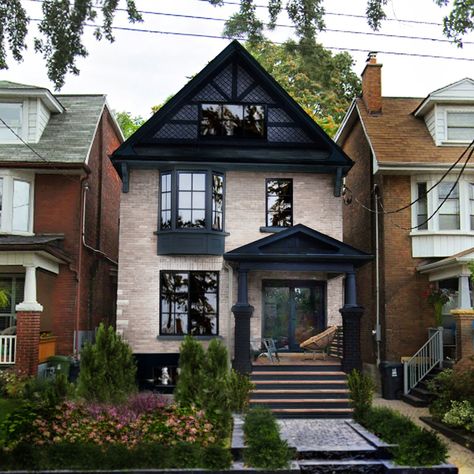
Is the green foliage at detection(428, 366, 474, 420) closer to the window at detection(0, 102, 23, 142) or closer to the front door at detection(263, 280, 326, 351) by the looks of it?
the front door at detection(263, 280, 326, 351)

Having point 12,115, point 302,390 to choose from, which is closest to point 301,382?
point 302,390

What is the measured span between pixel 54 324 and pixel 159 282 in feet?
11.8

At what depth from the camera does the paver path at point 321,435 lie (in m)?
12.2

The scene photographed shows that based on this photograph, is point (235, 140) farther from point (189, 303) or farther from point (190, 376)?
point (190, 376)

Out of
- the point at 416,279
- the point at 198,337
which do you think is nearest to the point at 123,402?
the point at 198,337

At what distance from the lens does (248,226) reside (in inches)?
802

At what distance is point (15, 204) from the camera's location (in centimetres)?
2092

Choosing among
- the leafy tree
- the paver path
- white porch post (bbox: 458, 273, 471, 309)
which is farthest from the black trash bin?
the leafy tree

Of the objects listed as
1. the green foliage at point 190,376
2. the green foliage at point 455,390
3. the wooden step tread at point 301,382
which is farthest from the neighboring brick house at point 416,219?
the green foliage at point 190,376

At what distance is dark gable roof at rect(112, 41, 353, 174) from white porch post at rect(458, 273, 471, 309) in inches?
180

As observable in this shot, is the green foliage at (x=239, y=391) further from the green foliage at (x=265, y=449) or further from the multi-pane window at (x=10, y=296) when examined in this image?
the multi-pane window at (x=10, y=296)

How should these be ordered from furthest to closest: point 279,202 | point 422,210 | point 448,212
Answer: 1. point 422,210
2. point 448,212
3. point 279,202

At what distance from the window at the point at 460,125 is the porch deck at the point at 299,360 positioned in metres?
8.58

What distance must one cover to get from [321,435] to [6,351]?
993 centimetres
